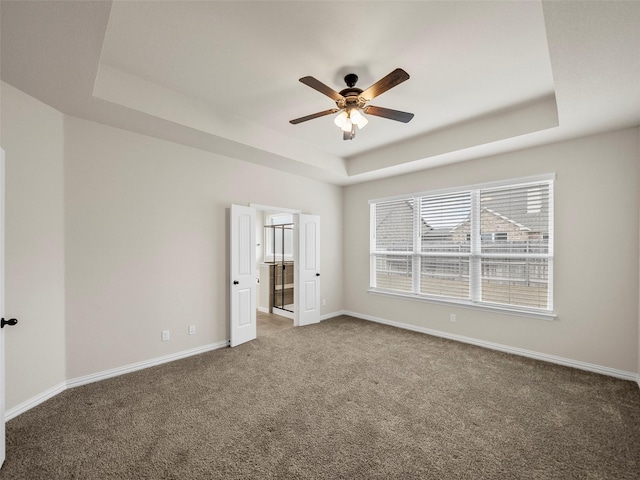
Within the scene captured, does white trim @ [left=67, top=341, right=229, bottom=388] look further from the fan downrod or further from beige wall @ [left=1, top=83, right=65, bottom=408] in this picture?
the fan downrod

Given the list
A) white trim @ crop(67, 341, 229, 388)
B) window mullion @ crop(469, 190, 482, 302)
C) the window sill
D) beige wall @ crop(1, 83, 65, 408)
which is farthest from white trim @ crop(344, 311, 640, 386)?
beige wall @ crop(1, 83, 65, 408)

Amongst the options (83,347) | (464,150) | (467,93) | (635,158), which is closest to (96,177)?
(83,347)

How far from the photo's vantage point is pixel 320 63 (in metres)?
2.48

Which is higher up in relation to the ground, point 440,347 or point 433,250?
point 433,250

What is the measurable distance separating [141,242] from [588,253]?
503cm

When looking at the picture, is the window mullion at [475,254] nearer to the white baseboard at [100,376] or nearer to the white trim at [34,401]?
the white baseboard at [100,376]

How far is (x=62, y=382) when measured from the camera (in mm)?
2820

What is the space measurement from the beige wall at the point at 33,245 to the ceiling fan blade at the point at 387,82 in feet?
9.30

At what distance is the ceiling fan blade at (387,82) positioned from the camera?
2.10 m

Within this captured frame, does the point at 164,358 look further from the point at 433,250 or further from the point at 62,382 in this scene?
the point at 433,250

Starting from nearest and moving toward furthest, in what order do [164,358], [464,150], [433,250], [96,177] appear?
[96,177]
[164,358]
[464,150]
[433,250]

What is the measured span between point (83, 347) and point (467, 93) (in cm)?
459

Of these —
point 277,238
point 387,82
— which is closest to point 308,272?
point 277,238

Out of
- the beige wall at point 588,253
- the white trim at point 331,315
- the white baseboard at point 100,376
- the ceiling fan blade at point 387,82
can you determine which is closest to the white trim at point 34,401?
the white baseboard at point 100,376
